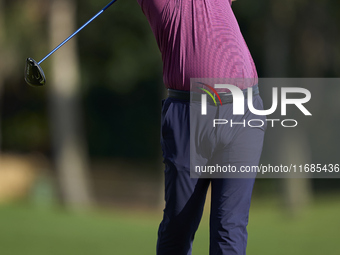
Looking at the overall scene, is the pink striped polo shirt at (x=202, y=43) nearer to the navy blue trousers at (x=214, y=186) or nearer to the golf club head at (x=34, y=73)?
the navy blue trousers at (x=214, y=186)

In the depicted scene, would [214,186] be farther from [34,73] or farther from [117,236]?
[117,236]

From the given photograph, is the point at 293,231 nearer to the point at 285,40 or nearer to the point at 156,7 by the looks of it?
the point at 285,40

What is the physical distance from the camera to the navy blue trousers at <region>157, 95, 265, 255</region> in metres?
3.33

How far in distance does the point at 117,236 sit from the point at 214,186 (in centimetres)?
667

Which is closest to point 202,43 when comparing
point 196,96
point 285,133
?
point 196,96

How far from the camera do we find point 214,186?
3416 mm

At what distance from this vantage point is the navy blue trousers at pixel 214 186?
3.33m

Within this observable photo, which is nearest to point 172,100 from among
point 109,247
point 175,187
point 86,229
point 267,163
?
point 175,187

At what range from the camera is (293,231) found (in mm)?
11031

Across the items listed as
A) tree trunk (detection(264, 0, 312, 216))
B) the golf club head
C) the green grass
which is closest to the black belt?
the golf club head

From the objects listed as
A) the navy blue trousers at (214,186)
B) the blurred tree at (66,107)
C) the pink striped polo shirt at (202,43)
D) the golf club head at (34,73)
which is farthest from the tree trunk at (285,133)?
the navy blue trousers at (214,186)

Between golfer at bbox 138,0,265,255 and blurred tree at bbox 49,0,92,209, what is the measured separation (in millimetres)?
13940

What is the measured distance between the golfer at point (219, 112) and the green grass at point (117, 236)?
155 inches

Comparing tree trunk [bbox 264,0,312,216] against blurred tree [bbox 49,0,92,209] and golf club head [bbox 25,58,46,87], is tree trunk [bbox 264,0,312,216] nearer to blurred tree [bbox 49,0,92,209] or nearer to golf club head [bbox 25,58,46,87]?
blurred tree [bbox 49,0,92,209]
